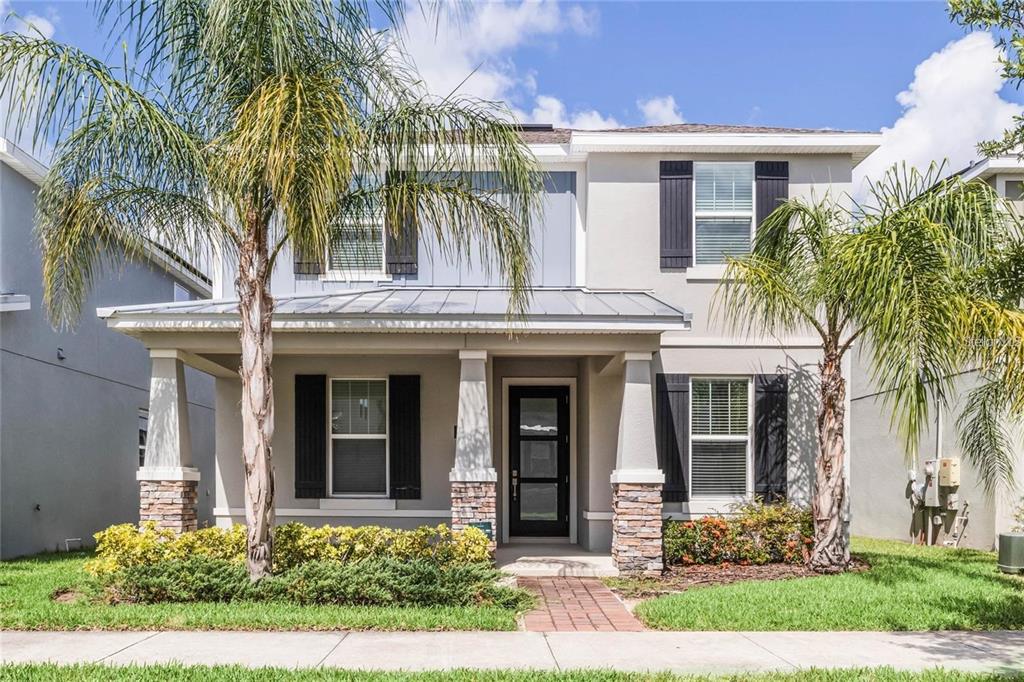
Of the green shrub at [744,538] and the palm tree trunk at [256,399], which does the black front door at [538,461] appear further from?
the palm tree trunk at [256,399]

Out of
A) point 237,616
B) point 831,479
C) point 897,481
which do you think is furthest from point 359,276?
point 897,481

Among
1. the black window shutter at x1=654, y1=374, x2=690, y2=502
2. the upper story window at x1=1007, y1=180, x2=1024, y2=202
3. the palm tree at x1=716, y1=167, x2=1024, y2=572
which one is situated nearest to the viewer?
the palm tree at x1=716, y1=167, x2=1024, y2=572

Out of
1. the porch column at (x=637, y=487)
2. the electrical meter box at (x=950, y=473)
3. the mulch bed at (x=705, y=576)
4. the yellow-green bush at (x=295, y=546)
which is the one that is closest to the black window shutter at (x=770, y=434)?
the mulch bed at (x=705, y=576)

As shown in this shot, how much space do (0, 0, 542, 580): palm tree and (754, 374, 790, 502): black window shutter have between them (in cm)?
Result: 507

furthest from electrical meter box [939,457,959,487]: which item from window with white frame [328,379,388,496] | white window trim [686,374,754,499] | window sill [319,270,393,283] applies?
window sill [319,270,393,283]

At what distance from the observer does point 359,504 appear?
13.1 metres

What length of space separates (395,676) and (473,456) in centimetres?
510

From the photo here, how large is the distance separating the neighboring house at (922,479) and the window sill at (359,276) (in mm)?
7934

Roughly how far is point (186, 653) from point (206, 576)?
1.99 metres

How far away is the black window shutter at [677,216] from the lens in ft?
43.8

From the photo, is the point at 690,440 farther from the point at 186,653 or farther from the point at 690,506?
the point at 186,653

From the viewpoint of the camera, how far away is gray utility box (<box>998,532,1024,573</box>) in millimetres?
11094

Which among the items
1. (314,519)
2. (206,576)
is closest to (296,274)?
(314,519)

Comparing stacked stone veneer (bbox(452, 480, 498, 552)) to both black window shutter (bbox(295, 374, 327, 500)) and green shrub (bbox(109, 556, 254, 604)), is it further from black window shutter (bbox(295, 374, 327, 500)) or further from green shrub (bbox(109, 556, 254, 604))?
A: green shrub (bbox(109, 556, 254, 604))
